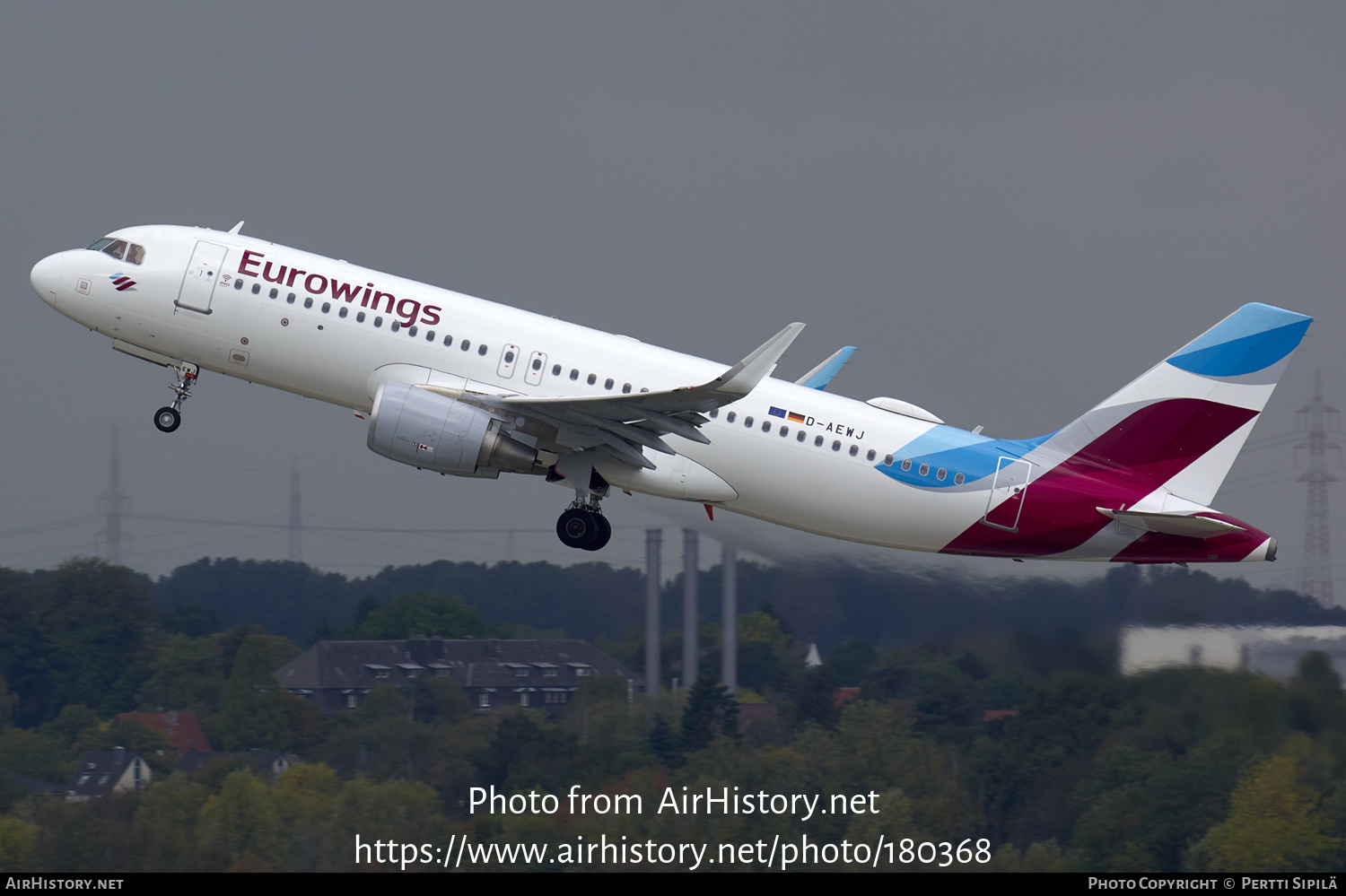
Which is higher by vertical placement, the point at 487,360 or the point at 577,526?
the point at 487,360

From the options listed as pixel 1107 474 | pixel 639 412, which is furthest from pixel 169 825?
pixel 1107 474

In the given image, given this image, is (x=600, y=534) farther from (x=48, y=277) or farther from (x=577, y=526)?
(x=48, y=277)

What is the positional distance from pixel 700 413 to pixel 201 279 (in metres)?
10.9

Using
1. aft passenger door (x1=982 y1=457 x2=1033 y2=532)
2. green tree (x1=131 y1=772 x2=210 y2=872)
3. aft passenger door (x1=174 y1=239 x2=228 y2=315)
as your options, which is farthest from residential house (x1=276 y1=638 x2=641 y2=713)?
aft passenger door (x1=174 y1=239 x2=228 y2=315)

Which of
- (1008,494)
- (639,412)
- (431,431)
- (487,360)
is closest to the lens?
(639,412)

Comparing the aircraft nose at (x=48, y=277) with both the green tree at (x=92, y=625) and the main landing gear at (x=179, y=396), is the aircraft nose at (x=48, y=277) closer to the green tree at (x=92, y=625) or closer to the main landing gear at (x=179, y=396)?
the main landing gear at (x=179, y=396)

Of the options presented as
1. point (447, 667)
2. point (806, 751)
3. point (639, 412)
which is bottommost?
point (806, 751)

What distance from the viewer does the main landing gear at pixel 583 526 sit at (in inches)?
1216

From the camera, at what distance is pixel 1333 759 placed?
39250 millimetres

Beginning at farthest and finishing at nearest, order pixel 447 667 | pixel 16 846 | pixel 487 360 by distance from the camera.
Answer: pixel 447 667 → pixel 16 846 → pixel 487 360

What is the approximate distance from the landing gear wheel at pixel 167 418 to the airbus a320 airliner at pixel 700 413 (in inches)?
33.5

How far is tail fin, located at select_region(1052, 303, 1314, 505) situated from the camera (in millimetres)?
31500

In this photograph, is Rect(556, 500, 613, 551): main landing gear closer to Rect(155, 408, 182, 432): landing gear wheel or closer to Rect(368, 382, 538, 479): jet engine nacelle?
Rect(368, 382, 538, 479): jet engine nacelle

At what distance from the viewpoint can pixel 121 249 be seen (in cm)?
3155
